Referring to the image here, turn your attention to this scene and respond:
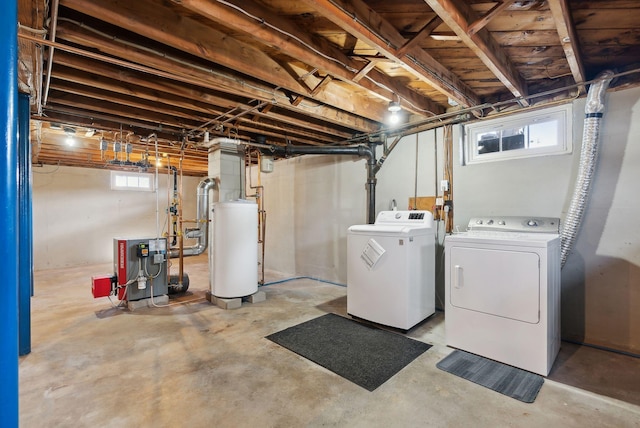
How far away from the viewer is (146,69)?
87.0 inches

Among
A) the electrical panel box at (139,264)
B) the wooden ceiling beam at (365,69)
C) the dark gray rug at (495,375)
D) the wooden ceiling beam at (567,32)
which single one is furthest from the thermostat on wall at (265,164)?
the wooden ceiling beam at (567,32)

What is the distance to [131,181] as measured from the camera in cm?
759

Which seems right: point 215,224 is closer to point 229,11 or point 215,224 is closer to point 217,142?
point 217,142

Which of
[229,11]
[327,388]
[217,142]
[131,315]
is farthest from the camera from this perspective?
[217,142]

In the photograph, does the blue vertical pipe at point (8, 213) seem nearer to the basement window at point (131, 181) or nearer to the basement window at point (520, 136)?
the basement window at point (520, 136)

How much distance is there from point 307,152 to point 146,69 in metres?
2.43

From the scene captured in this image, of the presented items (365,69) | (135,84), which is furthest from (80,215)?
(365,69)

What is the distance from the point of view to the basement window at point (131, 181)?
7.32 metres

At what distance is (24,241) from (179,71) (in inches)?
79.2

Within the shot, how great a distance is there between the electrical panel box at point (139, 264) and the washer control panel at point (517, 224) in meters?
3.74

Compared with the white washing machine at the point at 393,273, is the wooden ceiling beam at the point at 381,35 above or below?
above

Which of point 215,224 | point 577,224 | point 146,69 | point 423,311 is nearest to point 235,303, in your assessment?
point 215,224

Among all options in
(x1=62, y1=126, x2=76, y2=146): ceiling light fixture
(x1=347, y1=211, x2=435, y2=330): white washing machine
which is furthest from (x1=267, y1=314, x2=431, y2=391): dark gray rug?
(x1=62, y1=126, x2=76, y2=146): ceiling light fixture

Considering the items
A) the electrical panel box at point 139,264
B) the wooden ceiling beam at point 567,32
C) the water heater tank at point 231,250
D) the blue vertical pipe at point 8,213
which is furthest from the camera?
the water heater tank at point 231,250
